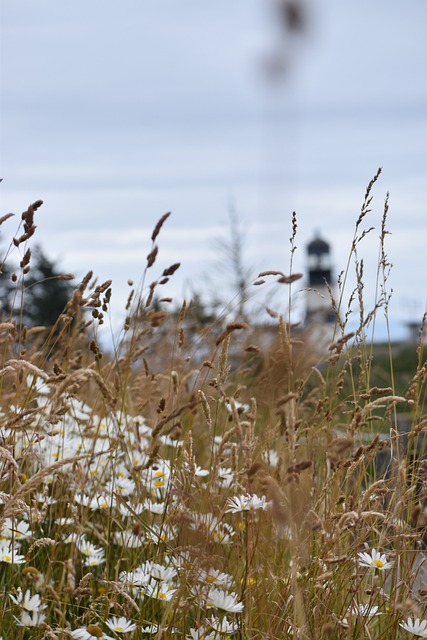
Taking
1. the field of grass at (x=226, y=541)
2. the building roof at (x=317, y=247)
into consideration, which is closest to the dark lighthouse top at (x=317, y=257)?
the building roof at (x=317, y=247)

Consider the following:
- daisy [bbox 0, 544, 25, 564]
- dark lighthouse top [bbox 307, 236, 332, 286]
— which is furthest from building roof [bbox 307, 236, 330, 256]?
daisy [bbox 0, 544, 25, 564]

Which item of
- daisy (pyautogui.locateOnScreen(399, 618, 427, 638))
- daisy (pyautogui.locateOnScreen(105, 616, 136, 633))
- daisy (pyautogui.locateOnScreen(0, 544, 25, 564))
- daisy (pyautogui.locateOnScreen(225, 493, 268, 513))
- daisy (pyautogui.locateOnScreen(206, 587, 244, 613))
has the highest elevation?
daisy (pyautogui.locateOnScreen(225, 493, 268, 513))

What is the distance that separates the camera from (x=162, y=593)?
6.43 ft

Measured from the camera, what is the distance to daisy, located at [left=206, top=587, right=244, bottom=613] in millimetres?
1747

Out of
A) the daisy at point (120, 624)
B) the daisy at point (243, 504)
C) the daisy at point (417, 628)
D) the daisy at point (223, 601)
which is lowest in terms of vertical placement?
the daisy at point (120, 624)

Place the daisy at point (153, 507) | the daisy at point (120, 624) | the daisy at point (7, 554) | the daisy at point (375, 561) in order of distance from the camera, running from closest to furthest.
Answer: the daisy at point (120, 624)
the daisy at point (375, 561)
the daisy at point (7, 554)
the daisy at point (153, 507)

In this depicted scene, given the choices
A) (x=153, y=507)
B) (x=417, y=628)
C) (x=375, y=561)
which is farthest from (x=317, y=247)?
(x=417, y=628)

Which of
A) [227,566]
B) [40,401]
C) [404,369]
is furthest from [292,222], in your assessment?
Answer: [404,369]

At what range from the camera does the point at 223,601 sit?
179 centimetres

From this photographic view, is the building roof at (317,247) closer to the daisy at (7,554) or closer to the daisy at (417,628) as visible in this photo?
the daisy at (7,554)

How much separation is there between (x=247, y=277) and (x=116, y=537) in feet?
37.5

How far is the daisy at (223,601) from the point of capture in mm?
1747

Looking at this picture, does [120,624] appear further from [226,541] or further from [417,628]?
[417,628]

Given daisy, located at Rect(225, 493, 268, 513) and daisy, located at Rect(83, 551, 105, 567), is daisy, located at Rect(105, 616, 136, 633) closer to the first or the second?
Result: daisy, located at Rect(225, 493, 268, 513)
